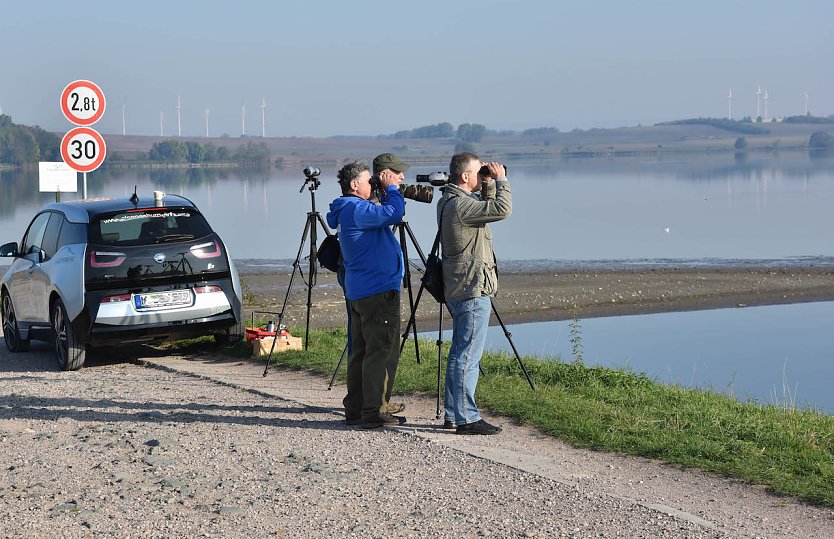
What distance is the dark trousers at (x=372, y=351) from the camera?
841 cm

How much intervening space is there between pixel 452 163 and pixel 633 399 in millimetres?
2601

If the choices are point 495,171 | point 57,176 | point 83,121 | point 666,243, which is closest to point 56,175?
point 57,176

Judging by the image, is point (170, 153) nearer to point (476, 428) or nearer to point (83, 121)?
point (83, 121)

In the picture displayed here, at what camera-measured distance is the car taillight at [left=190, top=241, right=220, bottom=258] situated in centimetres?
1177

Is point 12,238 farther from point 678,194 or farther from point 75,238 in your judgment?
point 678,194

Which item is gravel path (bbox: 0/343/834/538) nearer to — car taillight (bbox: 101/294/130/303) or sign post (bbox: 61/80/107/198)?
car taillight (bbox: 101/294/130/303)

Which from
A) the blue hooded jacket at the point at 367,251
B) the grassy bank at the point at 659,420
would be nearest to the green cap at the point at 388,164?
the blue hooded jacket at the point at 367,251

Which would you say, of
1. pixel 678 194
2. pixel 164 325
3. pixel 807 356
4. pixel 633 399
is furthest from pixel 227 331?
pixel 678 194

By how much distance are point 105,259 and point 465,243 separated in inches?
184

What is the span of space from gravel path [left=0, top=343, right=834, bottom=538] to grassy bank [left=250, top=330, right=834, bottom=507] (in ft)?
0.69

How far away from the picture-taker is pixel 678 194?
259 ft

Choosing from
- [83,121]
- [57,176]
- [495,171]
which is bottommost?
[57,176]

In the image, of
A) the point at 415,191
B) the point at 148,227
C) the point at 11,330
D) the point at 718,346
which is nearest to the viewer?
the point at 415,191

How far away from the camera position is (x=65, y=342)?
38.8 ft
